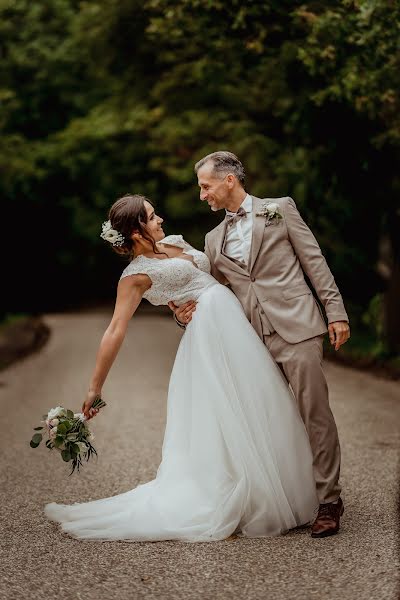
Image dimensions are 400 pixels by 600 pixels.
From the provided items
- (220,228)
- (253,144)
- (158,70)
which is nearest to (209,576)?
(220,228)

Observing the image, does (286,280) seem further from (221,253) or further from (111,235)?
(111,235)

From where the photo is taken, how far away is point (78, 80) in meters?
33.0

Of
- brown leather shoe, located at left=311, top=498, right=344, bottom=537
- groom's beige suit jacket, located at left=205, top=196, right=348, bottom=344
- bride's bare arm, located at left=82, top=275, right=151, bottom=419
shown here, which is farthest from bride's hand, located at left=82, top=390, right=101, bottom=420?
brown leather shoe, located at left=311, top=498, right=344, bottom=537

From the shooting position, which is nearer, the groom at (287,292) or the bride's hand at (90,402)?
the groom at (287,292)

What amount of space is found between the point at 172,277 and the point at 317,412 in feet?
3.74

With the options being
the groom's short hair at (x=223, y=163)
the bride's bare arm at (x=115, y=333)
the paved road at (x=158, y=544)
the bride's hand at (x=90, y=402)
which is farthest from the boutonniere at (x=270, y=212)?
the paved road at (x=158, y=544)

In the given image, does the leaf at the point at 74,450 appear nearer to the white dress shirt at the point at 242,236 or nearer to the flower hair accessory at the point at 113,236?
the flower hair accessory at the point at 113,236

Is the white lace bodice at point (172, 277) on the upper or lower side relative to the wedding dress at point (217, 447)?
upper

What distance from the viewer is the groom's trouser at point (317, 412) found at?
503cm

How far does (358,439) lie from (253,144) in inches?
391

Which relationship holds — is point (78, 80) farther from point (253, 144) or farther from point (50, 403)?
point (50, 403)

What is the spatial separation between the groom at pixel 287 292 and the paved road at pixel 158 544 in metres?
0.42

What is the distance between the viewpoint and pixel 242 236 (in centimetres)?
538

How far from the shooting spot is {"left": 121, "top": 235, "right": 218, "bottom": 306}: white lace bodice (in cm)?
531
